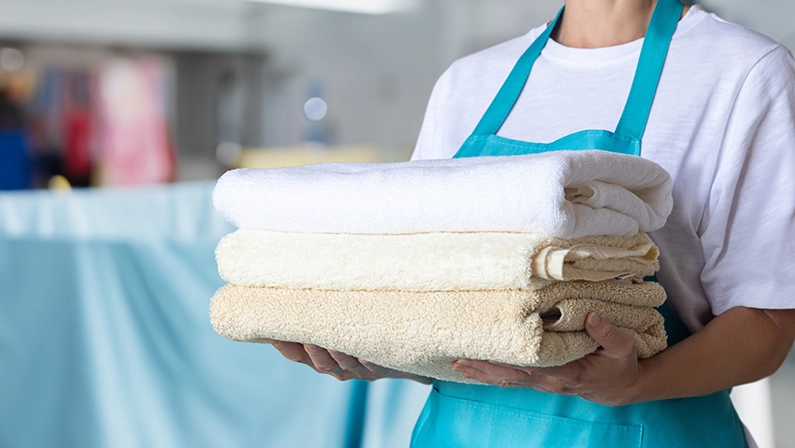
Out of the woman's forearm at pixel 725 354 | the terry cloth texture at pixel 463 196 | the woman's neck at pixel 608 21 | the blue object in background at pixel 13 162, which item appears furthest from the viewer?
the blue object in background at pixel 13 162

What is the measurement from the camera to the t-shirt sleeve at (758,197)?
0.66 m

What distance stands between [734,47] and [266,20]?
4.31m

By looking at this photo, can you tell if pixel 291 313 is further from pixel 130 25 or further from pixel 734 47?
pixel 130 25

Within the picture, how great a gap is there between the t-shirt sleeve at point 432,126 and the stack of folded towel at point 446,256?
0.28 meters

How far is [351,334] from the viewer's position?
0.59 m

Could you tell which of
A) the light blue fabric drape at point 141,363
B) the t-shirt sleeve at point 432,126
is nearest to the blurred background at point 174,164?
the light blue fabric drape at point 141,363

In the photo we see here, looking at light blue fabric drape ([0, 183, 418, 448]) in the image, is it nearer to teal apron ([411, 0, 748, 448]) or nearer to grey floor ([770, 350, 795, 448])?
teal apron ([411, 0, 748, 448])

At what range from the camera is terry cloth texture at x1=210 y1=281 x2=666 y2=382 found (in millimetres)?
515

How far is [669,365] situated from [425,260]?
9.2 inches

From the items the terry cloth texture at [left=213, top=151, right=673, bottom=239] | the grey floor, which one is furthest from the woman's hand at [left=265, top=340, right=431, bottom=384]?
the grey floor

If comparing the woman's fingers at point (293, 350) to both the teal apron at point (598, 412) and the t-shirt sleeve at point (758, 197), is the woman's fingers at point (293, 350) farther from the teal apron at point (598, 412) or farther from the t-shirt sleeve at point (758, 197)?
the t-shirt sleeve at point (758, 197)

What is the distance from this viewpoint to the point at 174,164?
4.49m

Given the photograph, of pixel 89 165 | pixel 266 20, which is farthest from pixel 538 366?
pixel 266 20

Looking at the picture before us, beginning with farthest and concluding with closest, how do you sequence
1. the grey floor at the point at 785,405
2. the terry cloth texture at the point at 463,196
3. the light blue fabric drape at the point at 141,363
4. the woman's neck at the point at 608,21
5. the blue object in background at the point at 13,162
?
the blue object in background at the point at 13,162
the grey floor at the point at 785,405
the light blue fabric drape at the point at 141,363
the woman's neck at the point at 608,21
the terry cloth texture at the point at 463,196
